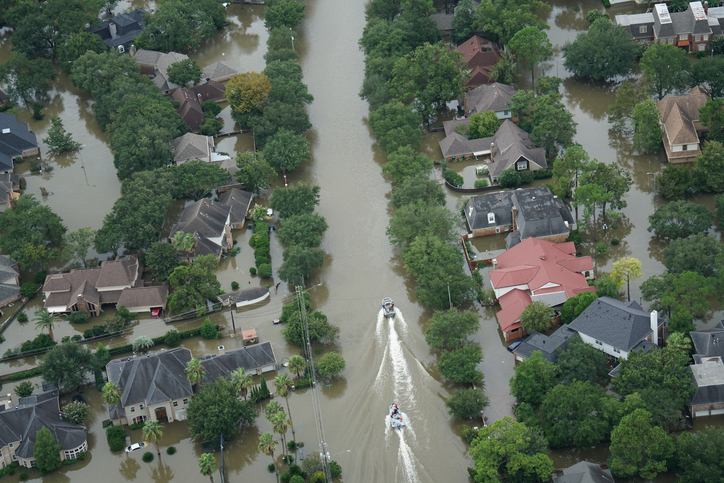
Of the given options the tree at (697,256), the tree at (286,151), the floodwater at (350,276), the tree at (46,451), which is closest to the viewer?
the tree at (46,451)


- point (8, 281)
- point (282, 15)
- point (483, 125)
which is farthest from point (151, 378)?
point (282, 15)

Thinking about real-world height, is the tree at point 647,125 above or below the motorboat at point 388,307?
above

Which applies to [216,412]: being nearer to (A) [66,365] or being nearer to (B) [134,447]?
(B) [134,447]

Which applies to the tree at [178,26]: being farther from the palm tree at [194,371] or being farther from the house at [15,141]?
the palm tree at [194,371]

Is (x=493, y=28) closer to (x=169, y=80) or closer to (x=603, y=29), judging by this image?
(x=603, y=29)

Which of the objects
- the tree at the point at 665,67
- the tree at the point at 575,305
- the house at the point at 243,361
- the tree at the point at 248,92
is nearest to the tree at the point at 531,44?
the tree at the point at 665,67

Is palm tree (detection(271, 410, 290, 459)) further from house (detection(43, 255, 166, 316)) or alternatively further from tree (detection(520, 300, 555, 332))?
tree (detection(520, 300, 555, 332))
